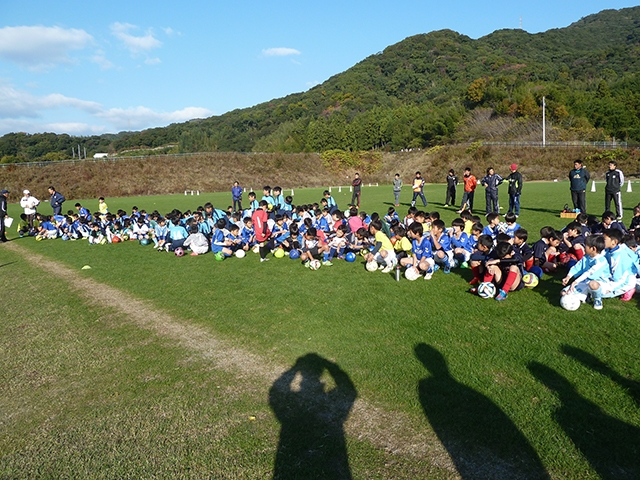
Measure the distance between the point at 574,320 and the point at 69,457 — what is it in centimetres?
634

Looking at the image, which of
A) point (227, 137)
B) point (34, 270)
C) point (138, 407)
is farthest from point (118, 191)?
point (227, 137)

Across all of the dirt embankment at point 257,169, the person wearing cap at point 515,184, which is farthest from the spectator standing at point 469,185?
the dirt embankment at point 257,169

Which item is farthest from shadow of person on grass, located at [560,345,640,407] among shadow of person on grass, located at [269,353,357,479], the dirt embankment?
the dirt embankment

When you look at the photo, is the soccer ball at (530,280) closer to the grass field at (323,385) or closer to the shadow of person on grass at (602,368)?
the grass field at (323,385)

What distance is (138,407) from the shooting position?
4555 mm

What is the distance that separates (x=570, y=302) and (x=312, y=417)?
4.52 meters

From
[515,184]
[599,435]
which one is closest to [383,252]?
[599,435]

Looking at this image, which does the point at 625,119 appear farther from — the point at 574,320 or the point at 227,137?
the point at 227,137

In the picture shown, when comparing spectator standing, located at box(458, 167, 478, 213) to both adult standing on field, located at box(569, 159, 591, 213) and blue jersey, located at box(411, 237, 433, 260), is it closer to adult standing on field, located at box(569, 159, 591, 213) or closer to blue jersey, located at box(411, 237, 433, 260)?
adult standing on field, located at box(569, 159, 591, 213)

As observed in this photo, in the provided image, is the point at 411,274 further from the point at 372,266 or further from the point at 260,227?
the point at 260,227

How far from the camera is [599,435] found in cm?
368

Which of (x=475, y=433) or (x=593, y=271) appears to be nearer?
(x=475, y=433)

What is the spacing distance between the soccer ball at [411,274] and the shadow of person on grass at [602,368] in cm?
354

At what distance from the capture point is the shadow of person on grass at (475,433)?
339 centimetres
